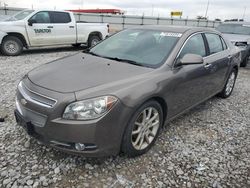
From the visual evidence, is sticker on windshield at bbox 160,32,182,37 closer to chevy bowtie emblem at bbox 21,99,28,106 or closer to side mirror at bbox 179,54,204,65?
side mirror at bbox 179,54,204,65

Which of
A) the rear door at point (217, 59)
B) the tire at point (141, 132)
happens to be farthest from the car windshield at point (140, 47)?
the rear door at point (217, 59)

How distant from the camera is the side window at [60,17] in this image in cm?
978

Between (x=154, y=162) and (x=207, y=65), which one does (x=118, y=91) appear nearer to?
(x=154, y=162)

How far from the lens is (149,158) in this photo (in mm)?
2994

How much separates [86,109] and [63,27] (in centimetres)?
856

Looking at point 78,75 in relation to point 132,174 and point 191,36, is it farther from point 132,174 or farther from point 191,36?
point 191,36

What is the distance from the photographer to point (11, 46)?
8828mm

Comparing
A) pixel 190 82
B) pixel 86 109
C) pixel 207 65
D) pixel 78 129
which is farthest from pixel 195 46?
pixel 78 129

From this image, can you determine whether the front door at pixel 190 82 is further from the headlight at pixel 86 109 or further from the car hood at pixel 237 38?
the car hood at pixel 237 38

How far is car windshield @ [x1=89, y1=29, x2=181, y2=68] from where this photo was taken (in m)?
3.27

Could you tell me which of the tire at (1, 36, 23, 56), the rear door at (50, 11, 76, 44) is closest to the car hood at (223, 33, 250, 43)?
the rear door at (50, 11, 76, 44)

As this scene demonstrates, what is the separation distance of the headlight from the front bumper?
4 centimetres

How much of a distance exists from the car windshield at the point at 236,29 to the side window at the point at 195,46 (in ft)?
23.8

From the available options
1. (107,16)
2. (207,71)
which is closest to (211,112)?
(207,71)
